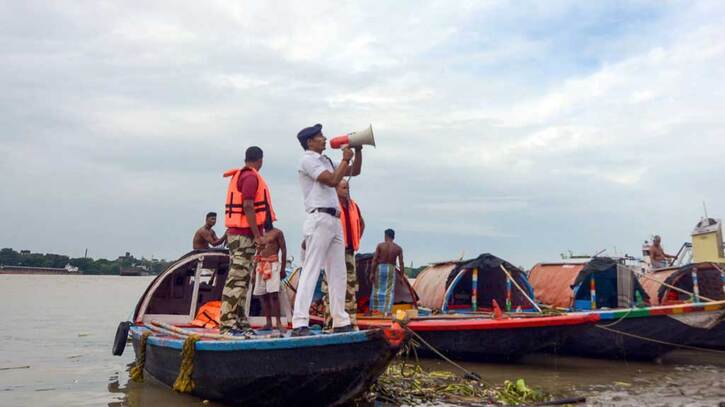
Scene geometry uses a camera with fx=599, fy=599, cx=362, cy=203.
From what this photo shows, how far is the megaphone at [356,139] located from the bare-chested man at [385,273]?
20.4 feet

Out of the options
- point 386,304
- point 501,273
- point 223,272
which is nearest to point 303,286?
point 223,272

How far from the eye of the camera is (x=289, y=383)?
201 inches

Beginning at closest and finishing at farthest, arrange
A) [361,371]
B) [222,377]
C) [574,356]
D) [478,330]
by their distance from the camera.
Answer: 1. [361,371]
2. [222,377]
3. [478,330]
4. [574,356]

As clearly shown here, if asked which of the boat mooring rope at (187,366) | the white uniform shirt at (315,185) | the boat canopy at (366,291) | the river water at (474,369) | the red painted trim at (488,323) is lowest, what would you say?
the river water at (474,369)

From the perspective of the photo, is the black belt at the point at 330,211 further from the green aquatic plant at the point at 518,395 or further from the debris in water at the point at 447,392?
the green aquatic plant at the point at 518,395

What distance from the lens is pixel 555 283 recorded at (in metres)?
12.8

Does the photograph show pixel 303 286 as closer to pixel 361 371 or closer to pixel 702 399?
pixel 361 371

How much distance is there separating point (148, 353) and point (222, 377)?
1963 millimetres

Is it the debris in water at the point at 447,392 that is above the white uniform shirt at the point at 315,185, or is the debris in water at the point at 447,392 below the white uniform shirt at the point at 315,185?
below

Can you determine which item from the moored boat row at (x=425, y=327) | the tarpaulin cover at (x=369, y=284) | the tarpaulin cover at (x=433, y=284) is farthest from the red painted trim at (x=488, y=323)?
the tarpaulin cover at (x=433, y=284)

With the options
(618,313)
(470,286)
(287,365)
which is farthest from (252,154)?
(470,286)

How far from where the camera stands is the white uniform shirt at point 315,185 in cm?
522

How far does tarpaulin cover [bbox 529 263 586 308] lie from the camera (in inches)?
488

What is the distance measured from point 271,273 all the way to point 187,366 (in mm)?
2026
